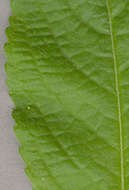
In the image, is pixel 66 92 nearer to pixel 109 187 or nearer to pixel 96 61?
pixel 96 61

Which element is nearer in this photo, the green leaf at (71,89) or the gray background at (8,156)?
the green leaf at (71,89)

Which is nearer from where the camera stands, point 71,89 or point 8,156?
point 71,89

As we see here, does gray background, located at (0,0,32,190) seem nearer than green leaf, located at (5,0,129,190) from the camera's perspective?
No

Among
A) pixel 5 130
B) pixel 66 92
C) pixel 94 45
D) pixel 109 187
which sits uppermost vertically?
pixel 94 45

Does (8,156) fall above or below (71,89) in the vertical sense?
below

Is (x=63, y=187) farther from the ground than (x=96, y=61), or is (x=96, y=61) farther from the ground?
(x=96, y=61)

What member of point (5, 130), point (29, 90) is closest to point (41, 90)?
point (29, 90)

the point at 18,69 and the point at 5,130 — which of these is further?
the point at 5,130
